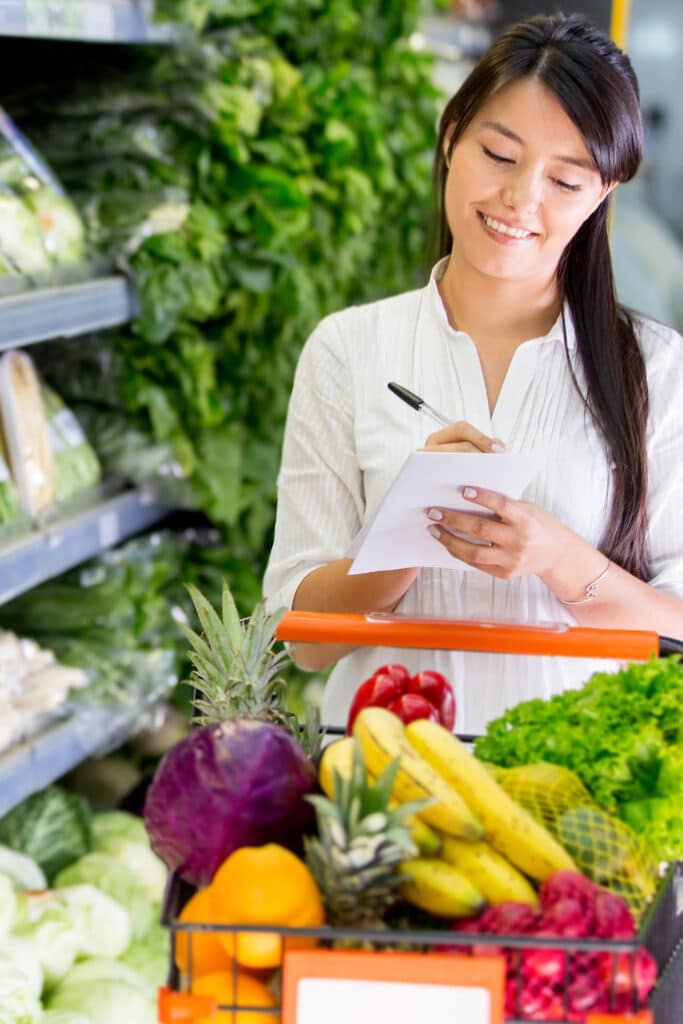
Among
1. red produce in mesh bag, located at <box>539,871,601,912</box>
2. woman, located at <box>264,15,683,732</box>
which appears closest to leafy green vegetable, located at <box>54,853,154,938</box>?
woman, located at <box>264,15,683,732</box>

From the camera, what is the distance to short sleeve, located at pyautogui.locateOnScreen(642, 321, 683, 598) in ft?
6.14

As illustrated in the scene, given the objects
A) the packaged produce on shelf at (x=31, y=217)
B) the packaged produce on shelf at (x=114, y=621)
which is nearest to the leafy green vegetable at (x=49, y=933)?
the packaged produce on shelf at (x=114, y=621)

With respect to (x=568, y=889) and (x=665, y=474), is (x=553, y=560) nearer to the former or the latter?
(x=665, y=474)

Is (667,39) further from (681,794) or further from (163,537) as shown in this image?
(681,794)

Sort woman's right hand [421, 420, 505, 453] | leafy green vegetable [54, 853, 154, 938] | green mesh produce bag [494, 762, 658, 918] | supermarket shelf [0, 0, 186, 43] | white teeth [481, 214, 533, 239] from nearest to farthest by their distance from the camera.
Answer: green mesh produce bag [494, 762, 658, 918], woman's right hand [421, 420, 505, 453], white teeth [481, 214, 533, 239], supermarket shelf [0, 0, 186, 43], leafy green vegetable [54, 853, 154, 938]

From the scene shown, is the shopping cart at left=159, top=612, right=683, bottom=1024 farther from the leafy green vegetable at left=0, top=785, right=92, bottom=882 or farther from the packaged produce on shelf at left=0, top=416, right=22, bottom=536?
the leafy green vegetable at left=0, top=785, right=92, bottom=882

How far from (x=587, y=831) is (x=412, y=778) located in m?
0.15

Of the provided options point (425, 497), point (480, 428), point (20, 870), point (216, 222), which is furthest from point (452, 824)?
point (216, 222)

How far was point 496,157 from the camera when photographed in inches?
68.8

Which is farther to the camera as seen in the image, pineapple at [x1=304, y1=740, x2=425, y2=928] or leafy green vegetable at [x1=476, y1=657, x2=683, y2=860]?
leafy green vegetable at [x1=476, y1=657, x2=683, y2=860]

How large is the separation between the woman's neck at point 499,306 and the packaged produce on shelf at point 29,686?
4.18 ft

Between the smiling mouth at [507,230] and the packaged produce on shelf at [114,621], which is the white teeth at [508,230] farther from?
the packaged produce on shelf at [114,621]

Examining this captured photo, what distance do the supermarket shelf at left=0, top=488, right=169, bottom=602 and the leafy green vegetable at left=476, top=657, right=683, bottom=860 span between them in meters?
1.44

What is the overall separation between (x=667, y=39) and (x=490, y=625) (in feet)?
12.1
